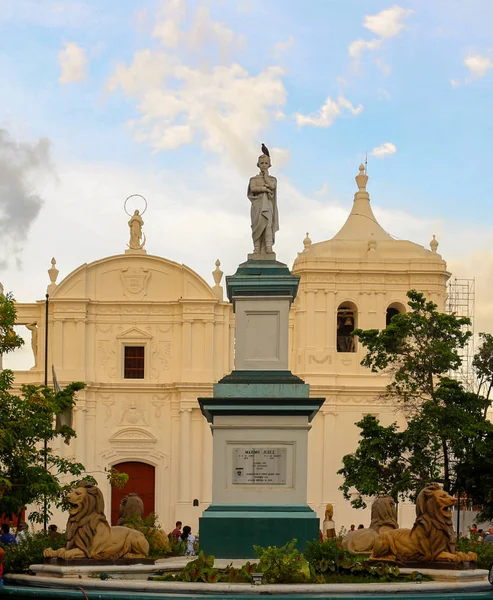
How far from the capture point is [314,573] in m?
16.9

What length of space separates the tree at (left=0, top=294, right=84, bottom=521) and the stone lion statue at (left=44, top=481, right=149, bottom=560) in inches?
216

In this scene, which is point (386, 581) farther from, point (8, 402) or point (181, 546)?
point (8, 402)

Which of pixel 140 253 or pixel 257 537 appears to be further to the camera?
pixel 140 253

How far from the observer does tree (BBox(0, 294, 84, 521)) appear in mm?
24750

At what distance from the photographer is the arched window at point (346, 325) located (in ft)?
157

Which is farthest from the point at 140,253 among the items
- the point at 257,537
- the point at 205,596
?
the point at 205,596

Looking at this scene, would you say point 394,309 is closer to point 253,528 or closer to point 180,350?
point 180,350

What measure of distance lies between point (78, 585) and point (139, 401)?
3108 centimetres

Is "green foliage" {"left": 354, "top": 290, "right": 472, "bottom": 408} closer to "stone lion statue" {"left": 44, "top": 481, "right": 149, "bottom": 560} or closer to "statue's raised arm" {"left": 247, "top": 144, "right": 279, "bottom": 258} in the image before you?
"statue's raised arm" {"left": 247, "top": 144, "right": 279, "bottom": 258}

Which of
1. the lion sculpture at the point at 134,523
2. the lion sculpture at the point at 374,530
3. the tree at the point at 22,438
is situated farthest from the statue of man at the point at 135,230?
the lion sculpture at the point at 374,530

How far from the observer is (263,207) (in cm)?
2117

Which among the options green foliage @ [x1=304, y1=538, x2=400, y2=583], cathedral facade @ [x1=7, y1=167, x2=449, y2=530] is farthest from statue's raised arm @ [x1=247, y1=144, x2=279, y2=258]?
cathedral facade @ [x1=7, y1=167, x2=449, y2=530]

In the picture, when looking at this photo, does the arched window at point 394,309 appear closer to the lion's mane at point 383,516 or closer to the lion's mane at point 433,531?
the lion's mane at point 383,516

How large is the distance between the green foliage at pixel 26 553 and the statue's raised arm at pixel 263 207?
215 inches
